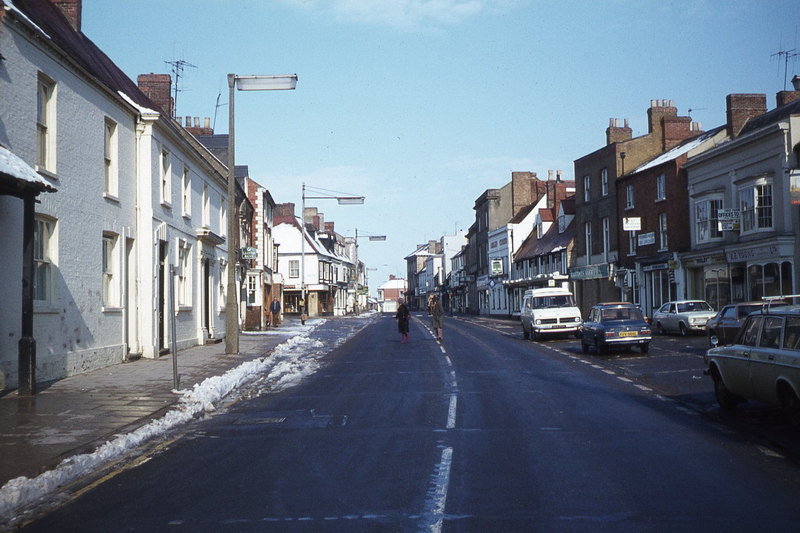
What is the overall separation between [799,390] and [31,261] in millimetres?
11300

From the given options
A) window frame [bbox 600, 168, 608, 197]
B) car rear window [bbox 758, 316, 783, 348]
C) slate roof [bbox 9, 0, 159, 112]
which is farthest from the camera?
window frame [bbox 600, 168, 608, 197]

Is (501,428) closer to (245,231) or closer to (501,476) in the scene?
(501,476)

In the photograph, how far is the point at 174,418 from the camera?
1054 cm

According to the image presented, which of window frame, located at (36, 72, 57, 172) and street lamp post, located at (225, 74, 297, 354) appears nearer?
window frame, located at (36, 72, 57, 172)

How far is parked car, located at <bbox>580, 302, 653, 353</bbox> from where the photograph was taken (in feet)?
70.2

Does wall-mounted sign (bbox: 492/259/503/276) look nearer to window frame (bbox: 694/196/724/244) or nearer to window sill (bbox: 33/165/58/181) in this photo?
window frame (bbox: 694/196/724/244)

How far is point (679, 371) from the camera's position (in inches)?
659

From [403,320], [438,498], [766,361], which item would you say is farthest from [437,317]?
[438,498]

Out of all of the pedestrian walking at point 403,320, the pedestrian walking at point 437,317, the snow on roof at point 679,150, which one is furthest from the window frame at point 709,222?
the pedestrian walking at point 403,320

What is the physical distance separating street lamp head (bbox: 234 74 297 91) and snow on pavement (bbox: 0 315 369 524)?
7.11 meters

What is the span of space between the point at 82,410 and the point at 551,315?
21.4m

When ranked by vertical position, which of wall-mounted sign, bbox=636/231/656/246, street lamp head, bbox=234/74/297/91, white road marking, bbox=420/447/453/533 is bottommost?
white road marking, bbox=420/447/453/533

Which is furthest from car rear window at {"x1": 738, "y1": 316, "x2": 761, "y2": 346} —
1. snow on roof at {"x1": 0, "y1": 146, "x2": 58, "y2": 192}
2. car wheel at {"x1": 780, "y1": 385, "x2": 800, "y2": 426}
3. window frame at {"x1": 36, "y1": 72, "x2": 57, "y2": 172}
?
window frame at {"x1": 36, "y1": 72, "x2": 57, "y2": 172}

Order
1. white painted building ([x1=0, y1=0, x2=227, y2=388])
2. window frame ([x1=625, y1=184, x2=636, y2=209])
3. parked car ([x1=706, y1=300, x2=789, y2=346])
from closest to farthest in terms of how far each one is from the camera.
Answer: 1. white painted building ([x1=0, y1=0, x2=227, y2=388])
2. parked car ([x1=706, y1=300, x2=789, y2=346])
3. window frame ([x1=625, y1=184, x2=636, y2=209])
